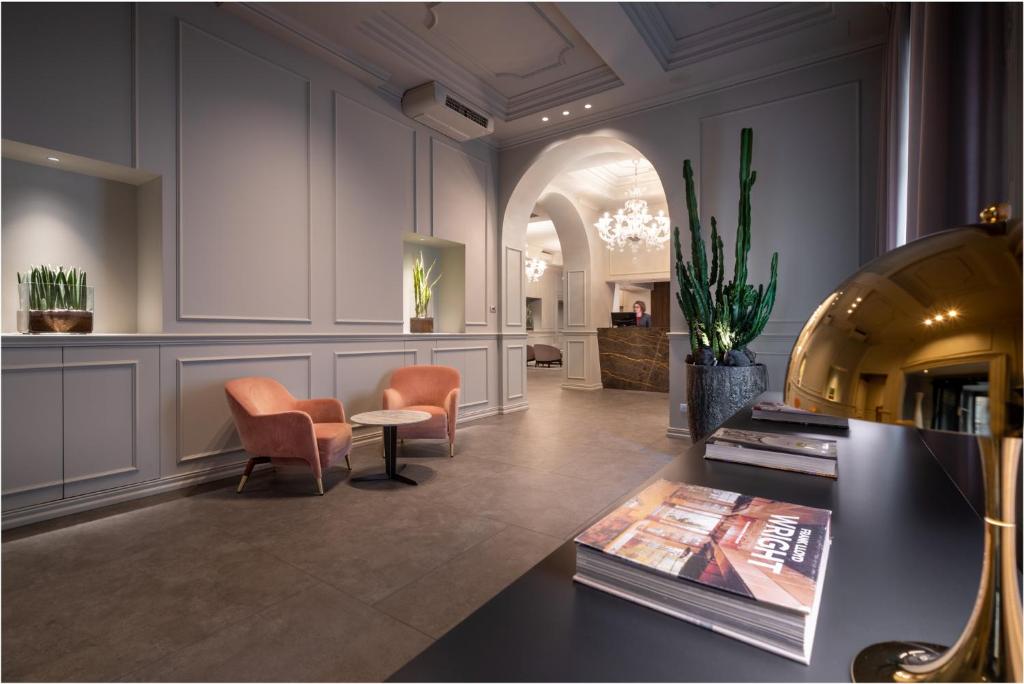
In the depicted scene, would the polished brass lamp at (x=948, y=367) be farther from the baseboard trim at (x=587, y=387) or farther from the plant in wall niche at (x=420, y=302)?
the baseboard trim at (x=587, y=387)

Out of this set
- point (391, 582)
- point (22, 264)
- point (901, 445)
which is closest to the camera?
point (901, 445)

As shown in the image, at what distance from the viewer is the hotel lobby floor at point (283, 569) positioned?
1527mm

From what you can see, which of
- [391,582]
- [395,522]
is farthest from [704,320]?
[391,582]

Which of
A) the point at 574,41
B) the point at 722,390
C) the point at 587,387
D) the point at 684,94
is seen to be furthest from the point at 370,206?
the point at 587,387

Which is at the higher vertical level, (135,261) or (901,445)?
(135,261)

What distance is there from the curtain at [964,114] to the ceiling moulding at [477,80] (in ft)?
11.6

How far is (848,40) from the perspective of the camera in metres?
3.83

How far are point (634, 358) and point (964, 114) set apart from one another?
6990 mm

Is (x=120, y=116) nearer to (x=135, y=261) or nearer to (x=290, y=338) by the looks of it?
(x=135, y=261)

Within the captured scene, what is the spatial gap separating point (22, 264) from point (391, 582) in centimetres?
294

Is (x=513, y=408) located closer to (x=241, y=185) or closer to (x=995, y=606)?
(x=241, y=185)

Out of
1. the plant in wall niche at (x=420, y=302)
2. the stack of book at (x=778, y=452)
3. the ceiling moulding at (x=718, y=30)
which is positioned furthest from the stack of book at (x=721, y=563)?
the plant in wall niche at (x=420, y=302)

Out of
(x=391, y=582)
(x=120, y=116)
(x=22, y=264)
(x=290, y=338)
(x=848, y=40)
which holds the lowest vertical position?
(x=391, y=582)

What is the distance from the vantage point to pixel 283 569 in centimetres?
206
